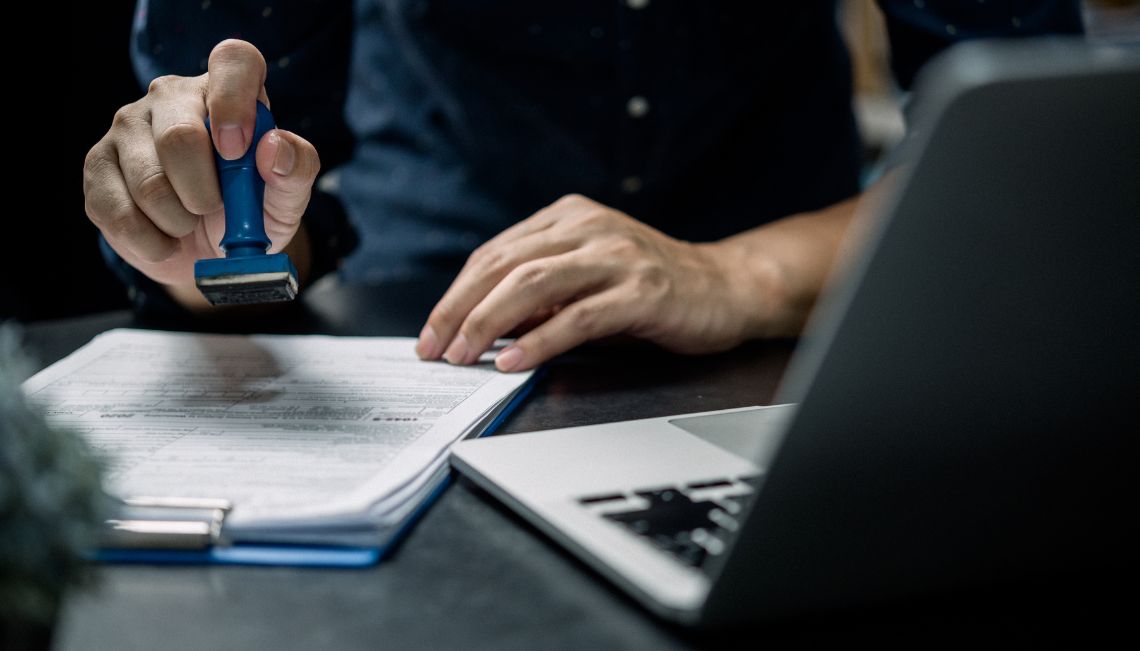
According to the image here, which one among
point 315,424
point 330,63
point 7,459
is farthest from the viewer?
point 330,63

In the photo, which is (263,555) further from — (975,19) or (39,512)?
(975,19)

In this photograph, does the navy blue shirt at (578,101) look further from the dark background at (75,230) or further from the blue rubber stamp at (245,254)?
the blue rubber stamp at (245,254)

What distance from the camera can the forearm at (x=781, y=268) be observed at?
720 mm

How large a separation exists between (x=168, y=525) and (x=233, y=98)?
26 cm

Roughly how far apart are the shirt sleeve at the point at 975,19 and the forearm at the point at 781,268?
0.63 ft

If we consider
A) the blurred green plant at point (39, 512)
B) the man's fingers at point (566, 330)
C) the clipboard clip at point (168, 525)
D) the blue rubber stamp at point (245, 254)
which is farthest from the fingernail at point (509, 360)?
the blurred green plant at point (39, 512)

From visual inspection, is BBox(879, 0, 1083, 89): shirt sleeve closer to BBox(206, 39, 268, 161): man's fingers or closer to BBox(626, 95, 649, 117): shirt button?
BBox(626, 95, 649, 117): shirt button

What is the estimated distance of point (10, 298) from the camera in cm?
104

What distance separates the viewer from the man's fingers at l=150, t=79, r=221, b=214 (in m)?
0.54

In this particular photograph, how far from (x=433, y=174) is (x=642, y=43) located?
0.27 meters

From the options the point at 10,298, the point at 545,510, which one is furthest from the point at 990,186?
the point at 10,298

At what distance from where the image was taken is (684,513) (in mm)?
376

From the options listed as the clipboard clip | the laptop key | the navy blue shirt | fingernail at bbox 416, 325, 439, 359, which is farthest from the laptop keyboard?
the navy blue shirt

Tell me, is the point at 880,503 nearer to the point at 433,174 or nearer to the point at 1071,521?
the point at 1071,521
